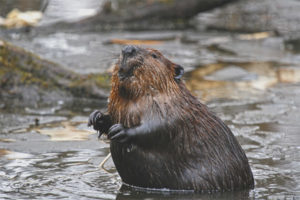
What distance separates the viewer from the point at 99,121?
4.59 metres

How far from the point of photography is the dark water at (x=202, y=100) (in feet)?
15.2

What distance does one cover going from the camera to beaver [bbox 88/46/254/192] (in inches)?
173

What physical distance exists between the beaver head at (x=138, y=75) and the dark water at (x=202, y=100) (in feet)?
1.30

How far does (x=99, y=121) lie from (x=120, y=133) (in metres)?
0.38

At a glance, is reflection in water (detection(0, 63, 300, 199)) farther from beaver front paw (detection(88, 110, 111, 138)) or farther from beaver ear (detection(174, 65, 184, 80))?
beaver ear (detection(174, 65, 184, 80))

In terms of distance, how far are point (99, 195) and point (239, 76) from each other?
4.94 meters

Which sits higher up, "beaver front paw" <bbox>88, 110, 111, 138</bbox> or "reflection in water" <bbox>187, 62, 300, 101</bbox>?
"beaver front paw" <bbox>88, 110, 111, 138</bbox>

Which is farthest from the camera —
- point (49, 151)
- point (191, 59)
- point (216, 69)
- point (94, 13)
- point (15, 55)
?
point (94, 13)

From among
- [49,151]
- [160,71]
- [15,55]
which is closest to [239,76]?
[15,55]

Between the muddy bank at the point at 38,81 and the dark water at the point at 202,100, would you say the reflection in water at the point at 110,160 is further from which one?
the muddy bank at the point at 38,81

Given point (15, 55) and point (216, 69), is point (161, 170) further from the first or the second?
point (216, 69)

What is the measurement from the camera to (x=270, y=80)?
8.85m

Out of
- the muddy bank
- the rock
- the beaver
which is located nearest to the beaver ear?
the beaver

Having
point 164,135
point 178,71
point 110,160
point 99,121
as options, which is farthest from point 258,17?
point 164,135
